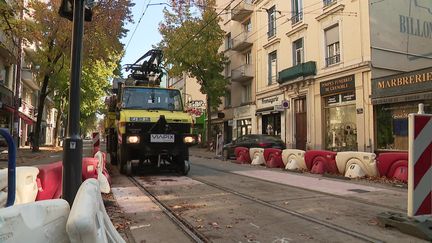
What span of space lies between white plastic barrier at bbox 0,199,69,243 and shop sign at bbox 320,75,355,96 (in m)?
20.1

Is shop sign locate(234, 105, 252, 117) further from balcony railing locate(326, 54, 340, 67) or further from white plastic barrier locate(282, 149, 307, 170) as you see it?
white plastic barrier locate(282, 149, 307, 170)

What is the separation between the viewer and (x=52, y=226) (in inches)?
107

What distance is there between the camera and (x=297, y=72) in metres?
25.8

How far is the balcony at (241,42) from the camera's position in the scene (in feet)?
113

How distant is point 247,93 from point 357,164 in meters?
24.0

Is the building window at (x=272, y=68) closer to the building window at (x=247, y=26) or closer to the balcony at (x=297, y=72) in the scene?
the balcony at (x=297, y=72)

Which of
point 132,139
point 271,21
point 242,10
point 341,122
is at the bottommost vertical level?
point 132,139

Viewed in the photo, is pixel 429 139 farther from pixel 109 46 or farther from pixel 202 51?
pixel 202 51

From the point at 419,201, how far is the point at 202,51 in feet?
94.7

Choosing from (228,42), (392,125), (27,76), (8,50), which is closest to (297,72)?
(392,125)

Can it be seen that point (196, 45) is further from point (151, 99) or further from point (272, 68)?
point (151, 99)

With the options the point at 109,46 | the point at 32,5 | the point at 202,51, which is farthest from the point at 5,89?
the point at 202,51

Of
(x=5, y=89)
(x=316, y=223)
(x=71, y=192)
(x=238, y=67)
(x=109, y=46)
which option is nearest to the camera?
(x=71, y=192)

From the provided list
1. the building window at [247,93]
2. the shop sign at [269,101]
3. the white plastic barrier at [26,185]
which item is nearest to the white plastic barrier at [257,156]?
the shop sign at [269,101]
